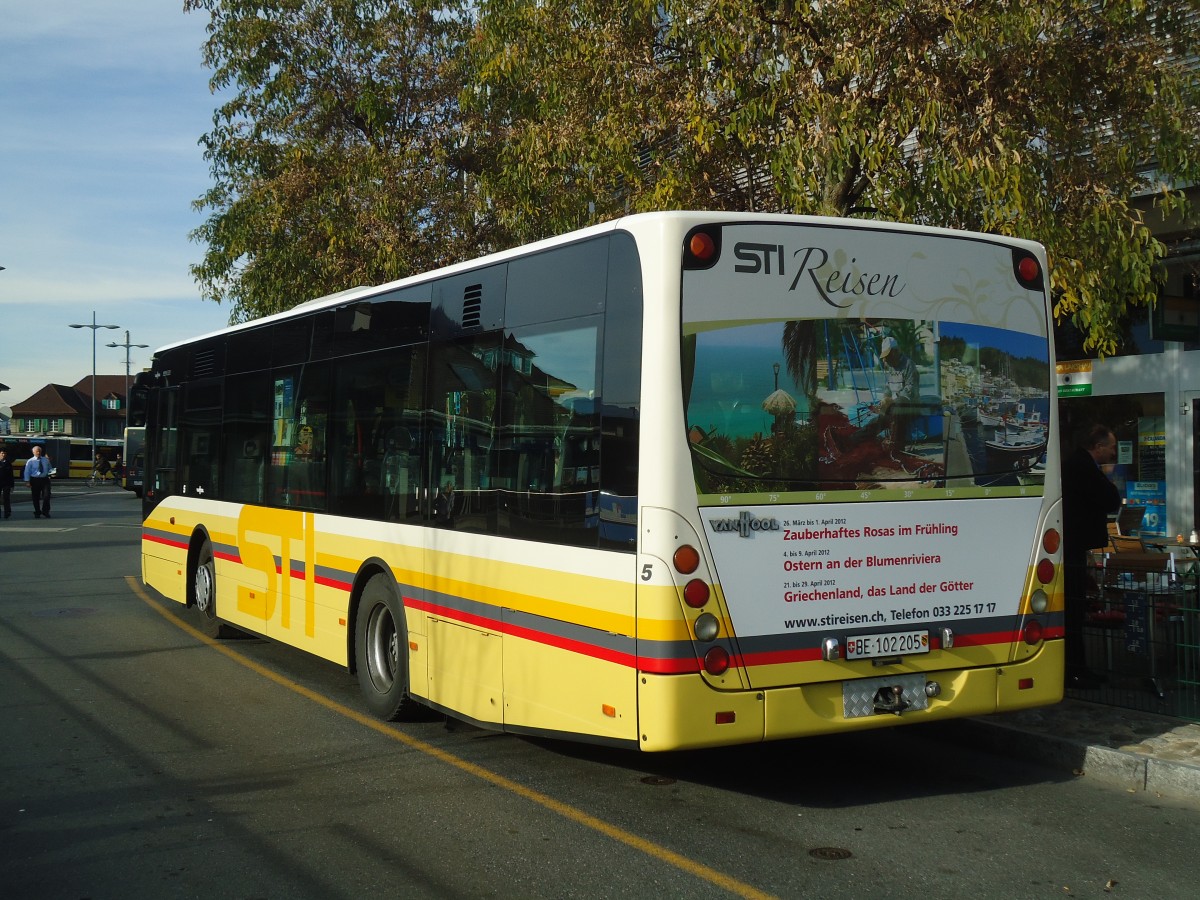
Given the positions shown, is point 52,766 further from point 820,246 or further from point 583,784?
point 820,246

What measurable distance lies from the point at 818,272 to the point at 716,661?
2031mm

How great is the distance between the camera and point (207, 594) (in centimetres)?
1233

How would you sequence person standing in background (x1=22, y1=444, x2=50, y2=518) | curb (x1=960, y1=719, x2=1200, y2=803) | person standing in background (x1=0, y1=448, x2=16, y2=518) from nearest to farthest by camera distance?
curb (x1=960, y1=719, x2=1200, y2=803) → person standing in background (x1=0, y1=448, x2=16, y2=518) → person standing in background (x1=22, y1=444, x2=50, y2=518)

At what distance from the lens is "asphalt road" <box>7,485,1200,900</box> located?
521 centimetres

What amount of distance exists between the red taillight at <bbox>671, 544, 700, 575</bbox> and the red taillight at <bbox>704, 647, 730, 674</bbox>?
0.40m

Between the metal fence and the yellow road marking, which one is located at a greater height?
the metal fence

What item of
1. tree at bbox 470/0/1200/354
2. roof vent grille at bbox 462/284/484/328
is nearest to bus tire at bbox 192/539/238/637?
tree at bbox 470/0/1200/354

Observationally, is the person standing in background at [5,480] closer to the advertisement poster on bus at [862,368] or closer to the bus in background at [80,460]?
the advertisement poster on bus at [862,368]

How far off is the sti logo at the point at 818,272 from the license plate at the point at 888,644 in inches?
67.0

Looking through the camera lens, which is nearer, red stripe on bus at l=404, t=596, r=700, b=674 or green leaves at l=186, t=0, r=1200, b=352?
red stripe on bus at l=404, t=596, r=700, b=674

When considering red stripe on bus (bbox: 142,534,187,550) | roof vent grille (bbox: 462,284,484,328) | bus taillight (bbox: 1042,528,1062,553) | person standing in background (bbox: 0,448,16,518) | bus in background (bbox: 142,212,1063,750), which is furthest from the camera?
person standing in background (bbox: 0,448,16,518)

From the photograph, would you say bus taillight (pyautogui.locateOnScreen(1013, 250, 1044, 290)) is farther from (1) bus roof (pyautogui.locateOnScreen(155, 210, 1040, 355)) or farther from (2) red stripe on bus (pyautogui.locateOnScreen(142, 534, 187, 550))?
(2) red stripe on bus (pyautogui.locateOnScreen(142, 534, 187, 550))

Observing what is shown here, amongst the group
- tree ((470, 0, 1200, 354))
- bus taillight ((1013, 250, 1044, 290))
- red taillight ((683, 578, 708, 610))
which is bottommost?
red taillight ((683, 578, 708, 610))

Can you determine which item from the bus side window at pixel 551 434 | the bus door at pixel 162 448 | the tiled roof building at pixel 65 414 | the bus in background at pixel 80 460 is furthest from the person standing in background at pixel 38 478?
the tiled roof building at pixel 65 414
